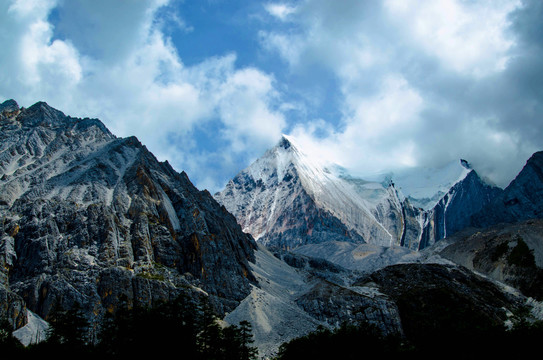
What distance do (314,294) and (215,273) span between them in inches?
1339

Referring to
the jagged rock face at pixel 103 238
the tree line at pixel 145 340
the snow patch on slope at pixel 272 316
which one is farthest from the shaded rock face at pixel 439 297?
the tree line at pixel 145 340

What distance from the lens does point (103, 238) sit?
127 m

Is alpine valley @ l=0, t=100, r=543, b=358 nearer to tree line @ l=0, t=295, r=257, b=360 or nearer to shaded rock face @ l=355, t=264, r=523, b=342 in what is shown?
shaded rock face @ l=355, t=264, r=523, b=342

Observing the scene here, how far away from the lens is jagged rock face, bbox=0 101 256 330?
366 feet

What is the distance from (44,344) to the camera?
6975 centimetres

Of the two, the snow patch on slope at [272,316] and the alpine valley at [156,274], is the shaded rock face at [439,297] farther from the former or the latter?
the snow patch on slope at [272,316]

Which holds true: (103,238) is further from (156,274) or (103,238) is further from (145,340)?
(145,340)

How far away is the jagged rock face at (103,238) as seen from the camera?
4387 inches

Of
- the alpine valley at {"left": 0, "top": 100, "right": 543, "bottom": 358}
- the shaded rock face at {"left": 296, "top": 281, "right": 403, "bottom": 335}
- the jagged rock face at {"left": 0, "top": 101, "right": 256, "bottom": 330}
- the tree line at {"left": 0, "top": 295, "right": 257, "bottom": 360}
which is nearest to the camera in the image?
the tree line at {"left": 0, "top": 295, "right": 257, "bottom": 360}

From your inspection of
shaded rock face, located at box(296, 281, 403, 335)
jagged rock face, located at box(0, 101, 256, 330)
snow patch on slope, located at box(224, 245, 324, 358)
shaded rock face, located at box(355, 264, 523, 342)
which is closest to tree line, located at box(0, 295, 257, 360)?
snow patch on slope, located at box(224, 245, 324, 358)

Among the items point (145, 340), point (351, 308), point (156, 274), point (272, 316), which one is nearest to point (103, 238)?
point (156, 274)

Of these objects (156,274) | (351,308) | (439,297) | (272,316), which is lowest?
(439,297)

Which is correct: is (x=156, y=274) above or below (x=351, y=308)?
above

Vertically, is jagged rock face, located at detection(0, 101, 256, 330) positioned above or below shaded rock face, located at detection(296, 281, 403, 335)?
above
